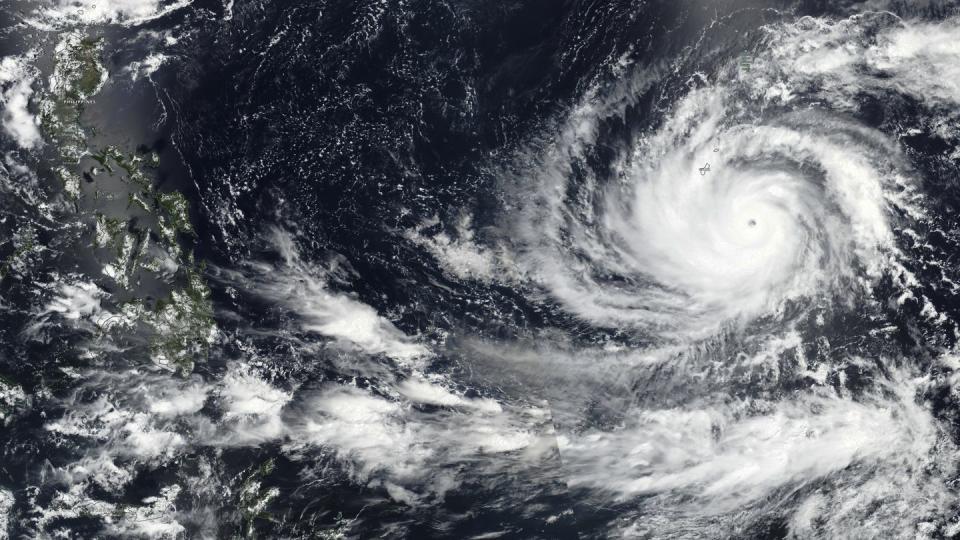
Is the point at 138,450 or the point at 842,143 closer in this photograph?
the point at 842,143

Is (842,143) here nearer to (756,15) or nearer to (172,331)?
(756,15)

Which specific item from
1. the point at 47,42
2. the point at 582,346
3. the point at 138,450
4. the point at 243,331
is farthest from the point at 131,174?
the point at 582,346

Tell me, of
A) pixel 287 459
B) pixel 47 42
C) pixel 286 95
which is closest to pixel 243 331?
pixel 287 459

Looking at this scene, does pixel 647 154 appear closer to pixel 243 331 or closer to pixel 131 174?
pixel 243 331

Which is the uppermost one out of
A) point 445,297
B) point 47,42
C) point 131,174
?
point 47,42

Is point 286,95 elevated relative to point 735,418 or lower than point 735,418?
elevated

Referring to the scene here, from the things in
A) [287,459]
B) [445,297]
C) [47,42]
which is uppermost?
[47,42]
